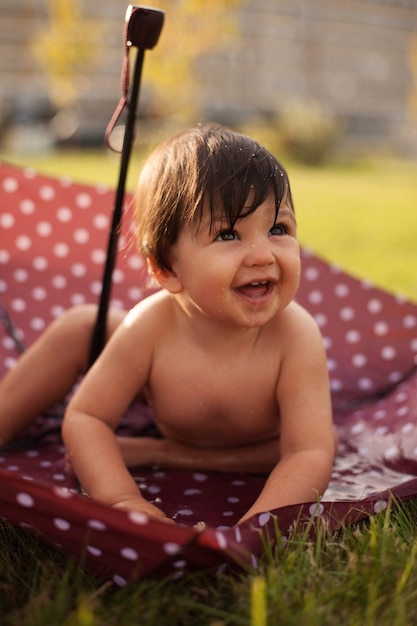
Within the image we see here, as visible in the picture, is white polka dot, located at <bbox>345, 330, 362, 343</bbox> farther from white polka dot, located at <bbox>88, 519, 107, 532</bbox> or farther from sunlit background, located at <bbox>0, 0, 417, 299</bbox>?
sunlit background, located at <bbox>0, 0, 417, 299</bbox>

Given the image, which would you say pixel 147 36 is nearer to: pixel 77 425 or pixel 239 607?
pixel 77 425

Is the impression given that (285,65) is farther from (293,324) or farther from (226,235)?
(226,235)

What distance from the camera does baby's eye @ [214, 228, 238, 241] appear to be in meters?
1.23

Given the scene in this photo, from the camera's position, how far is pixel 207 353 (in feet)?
4.53

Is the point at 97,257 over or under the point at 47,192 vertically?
under

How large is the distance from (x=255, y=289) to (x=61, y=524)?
17.8 inches

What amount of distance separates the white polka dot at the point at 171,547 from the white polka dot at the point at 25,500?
0.19 meters

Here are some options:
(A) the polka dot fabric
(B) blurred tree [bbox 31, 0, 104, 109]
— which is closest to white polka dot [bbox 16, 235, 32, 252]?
(A) the polka dot fabric

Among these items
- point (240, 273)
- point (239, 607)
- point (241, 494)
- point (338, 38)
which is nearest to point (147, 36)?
point (240, 273)

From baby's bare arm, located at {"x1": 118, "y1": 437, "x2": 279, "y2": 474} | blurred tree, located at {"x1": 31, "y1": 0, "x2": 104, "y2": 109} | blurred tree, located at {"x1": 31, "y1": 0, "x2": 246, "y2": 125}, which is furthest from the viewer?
blurred tree, located at {"x1": 31, "y1": 0, "x2": 104, "y2": 109}

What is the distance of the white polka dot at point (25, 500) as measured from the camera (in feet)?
3.33

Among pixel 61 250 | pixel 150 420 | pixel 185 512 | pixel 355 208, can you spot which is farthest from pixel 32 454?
Result: pixel 355 208

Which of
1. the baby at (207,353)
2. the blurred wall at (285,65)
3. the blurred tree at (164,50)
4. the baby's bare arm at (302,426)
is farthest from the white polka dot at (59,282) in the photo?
the blurred wall at (285,65)

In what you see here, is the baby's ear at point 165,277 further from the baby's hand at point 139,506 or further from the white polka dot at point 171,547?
the white polka dot at point 171,547
